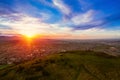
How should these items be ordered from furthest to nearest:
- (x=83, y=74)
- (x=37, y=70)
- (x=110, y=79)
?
(x=37, y=70)
(x=83, y=74)
(x=110, y=79)

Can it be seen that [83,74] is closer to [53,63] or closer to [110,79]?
[110,79]

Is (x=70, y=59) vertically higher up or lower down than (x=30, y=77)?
higher up

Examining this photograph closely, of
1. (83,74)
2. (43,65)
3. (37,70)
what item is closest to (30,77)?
(37,70)

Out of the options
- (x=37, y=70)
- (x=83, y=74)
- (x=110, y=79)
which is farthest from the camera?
(x=37, y=70)

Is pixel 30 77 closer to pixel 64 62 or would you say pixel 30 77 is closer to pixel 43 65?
pixel 43 65

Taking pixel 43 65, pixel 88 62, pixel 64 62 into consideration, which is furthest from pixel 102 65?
pixel 43 65

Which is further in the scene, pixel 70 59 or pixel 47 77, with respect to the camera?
pixel 70 59
